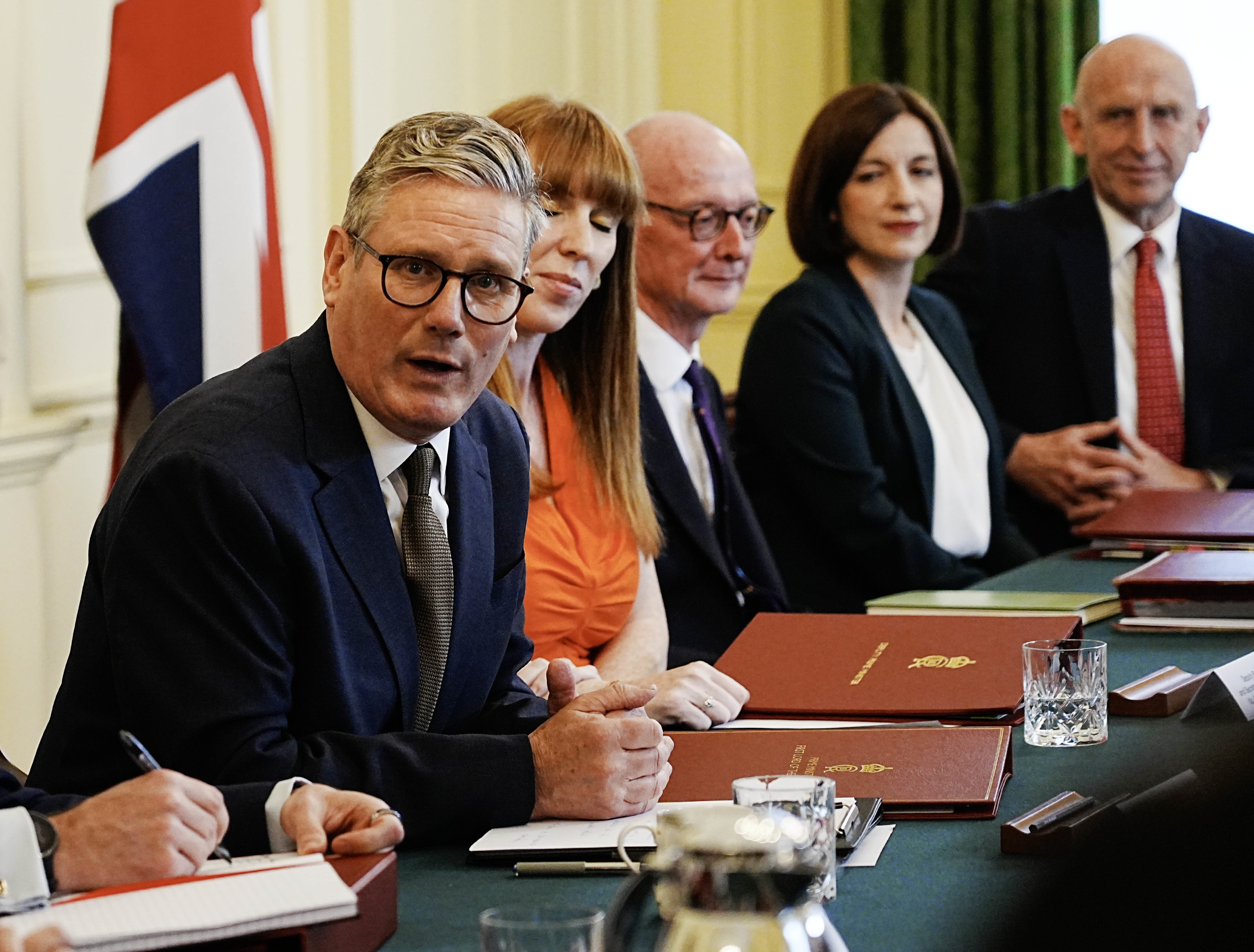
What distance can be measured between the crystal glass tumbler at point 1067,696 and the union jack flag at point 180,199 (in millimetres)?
1720

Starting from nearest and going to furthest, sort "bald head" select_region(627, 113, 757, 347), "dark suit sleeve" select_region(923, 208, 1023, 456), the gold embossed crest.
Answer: the gold embossed crest < "bald head" select_region(627, 113, 757, 347) < "dark suit sleeve" select_region(923, 208, 1023, 456)

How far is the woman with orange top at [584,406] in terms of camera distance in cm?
240

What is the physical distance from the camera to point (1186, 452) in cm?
404

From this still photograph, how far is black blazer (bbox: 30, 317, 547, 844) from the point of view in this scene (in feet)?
4.89

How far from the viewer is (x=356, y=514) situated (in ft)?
5.36

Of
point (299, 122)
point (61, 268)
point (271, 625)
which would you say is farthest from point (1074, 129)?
point (271, 625)

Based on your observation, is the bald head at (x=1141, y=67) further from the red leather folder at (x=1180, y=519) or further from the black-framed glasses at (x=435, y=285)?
the black-framed glasses at (x=435, y=285)

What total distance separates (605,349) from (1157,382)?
204cm

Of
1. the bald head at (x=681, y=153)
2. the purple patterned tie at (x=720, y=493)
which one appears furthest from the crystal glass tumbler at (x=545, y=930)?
the bald head at (x=681, y=153)

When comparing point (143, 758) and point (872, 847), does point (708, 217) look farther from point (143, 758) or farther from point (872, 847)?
point (143, 758)

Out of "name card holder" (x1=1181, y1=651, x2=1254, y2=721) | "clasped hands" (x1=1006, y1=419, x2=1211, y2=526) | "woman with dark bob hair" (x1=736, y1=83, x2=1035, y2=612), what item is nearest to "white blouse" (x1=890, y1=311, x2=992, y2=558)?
"woman with dark bob hair" (x1=736, y1=83, x2=1035, y2=612)

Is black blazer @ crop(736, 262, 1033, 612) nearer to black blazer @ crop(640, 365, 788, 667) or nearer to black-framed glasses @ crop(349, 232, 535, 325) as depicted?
black blazer @ crop(640, 365, 788, 667)

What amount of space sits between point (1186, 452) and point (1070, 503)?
0.42 metres

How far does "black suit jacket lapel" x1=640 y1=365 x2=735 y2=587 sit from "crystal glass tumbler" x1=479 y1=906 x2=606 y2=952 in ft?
5.89
